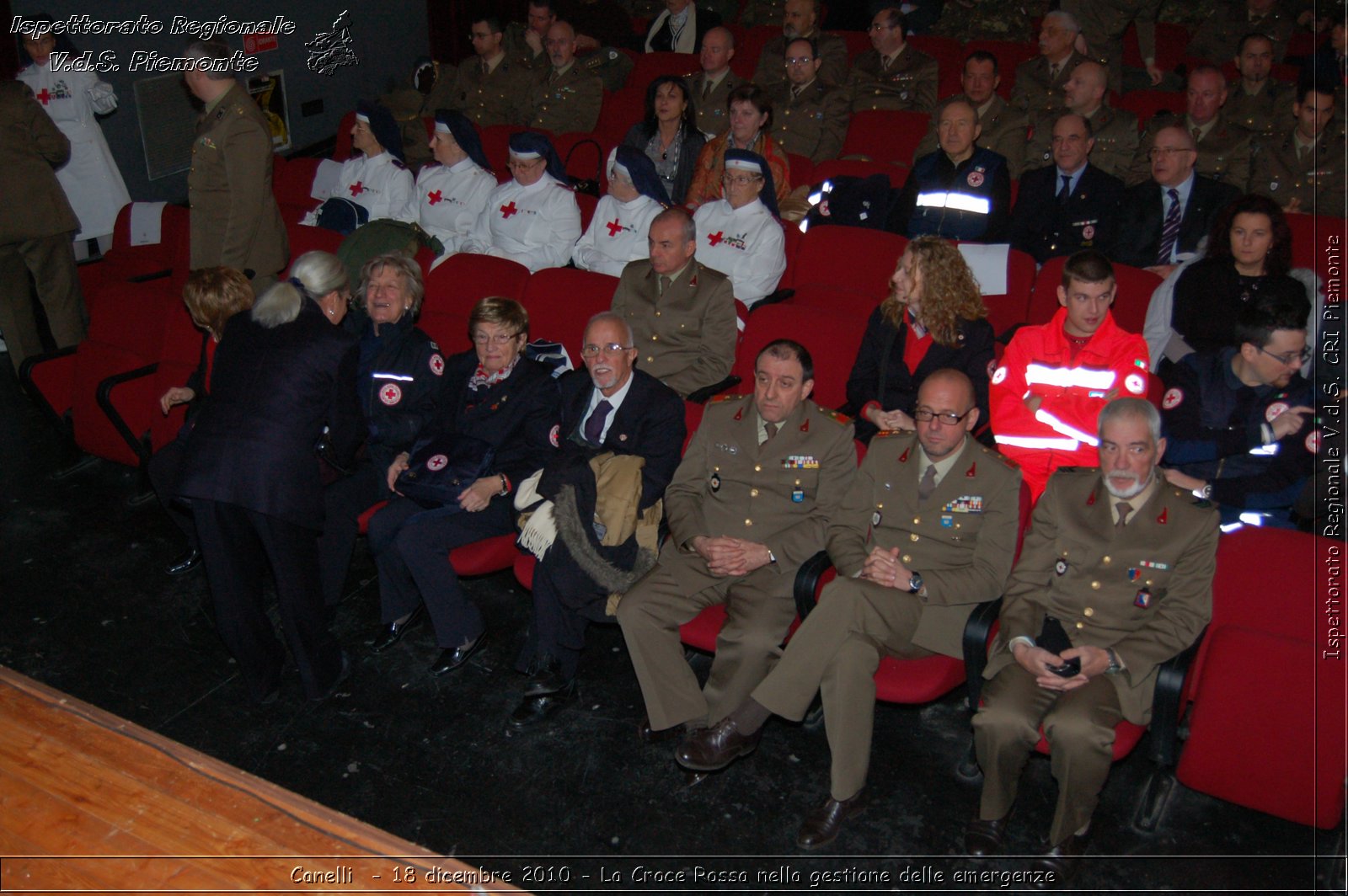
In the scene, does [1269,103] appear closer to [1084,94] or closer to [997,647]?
[1084,94]

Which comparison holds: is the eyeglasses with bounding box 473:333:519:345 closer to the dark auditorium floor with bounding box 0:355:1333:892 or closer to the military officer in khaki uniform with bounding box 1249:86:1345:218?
the dark auditorium floor with bounding box 0:355:1333:892

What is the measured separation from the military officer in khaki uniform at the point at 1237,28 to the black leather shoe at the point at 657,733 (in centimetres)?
574

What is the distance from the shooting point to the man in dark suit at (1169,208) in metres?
4.60

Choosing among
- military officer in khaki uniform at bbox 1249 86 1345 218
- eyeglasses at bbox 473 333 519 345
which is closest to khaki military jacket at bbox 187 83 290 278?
eyeglasses at bbox 473 333 519 345

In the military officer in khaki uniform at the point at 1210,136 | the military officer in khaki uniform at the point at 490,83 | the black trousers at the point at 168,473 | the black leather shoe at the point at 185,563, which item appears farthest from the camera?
the military officer in khaki uniform at the point at 490,83

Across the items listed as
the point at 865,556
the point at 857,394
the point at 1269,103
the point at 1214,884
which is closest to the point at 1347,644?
the point at 1214,884

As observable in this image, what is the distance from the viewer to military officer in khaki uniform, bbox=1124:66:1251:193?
505 centimetres

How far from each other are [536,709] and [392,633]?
0.74 metres

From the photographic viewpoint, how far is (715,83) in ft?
21.3

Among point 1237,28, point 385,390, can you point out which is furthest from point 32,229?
point 1237,28

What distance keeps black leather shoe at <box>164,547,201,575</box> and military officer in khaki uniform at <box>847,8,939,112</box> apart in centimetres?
451

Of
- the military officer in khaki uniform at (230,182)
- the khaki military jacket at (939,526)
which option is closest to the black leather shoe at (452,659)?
the khaki military jacket at (939,526)

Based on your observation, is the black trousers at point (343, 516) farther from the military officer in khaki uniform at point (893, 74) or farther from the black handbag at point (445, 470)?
the military officer in khaki uniform at point (893, 74)

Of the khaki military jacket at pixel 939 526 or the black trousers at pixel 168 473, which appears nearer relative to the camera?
the khaki military jacket at pixel 939 526
